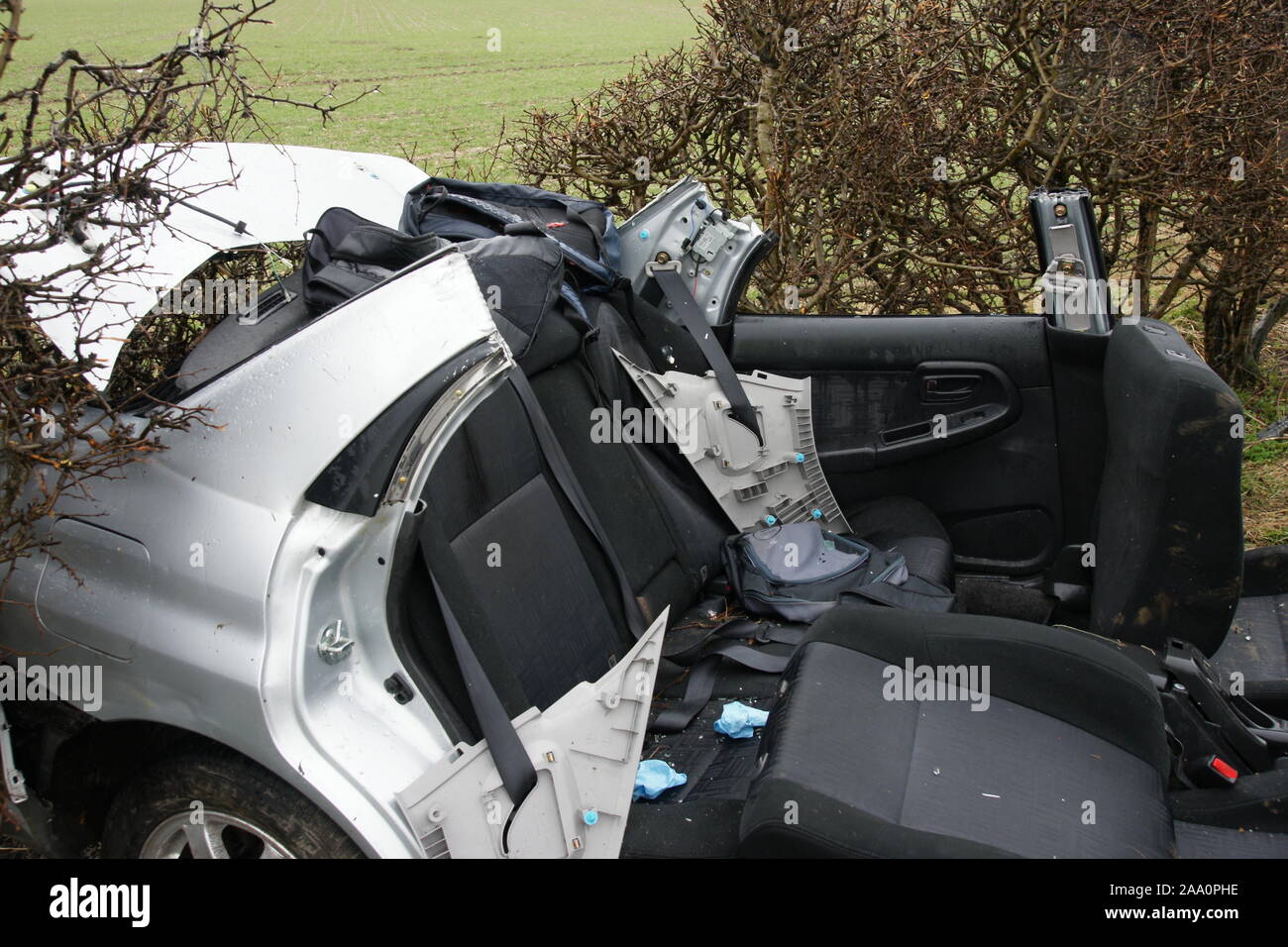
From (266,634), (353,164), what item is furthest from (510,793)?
(353,164)

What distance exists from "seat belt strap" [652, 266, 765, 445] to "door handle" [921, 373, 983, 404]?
55 cm

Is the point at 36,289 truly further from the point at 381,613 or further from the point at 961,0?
the point at 961,0

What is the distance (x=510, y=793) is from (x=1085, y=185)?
4.23 m

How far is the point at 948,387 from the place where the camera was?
334 cm

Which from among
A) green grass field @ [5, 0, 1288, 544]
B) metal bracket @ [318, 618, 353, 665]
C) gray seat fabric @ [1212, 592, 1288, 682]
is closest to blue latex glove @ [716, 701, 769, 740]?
metal bracket @ [318, 618, 353, 665]

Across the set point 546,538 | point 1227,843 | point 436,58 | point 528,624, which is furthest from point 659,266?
point 436,58

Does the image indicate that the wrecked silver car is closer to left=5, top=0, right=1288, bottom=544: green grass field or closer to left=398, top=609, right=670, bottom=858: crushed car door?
left=398, top=609, right=670, bottom=858: crushed car door

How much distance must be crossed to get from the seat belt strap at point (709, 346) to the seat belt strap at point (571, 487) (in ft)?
2.57

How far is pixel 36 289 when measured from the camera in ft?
5.90

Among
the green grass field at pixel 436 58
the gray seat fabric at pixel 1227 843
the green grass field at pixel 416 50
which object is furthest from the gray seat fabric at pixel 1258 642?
the green grass field at pixel 416 50

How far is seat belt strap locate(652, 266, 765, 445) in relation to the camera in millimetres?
3299

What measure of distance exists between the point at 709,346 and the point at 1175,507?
1.44 metres

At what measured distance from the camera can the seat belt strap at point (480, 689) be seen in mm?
1908
